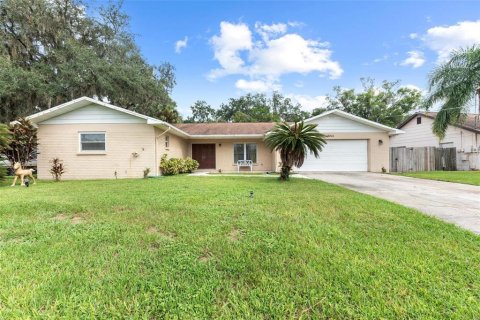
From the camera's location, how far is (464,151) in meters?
16.1

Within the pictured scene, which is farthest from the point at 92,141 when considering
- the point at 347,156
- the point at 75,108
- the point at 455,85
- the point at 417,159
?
the point at 417,159

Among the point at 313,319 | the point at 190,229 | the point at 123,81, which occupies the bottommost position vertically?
the point at 313,319

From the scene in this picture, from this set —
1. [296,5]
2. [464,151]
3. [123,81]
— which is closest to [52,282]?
[296,5]

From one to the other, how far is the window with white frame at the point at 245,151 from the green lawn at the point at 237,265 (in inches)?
457

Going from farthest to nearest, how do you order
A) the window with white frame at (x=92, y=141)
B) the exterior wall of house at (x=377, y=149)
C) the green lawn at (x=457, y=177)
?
the exterior wall of house at (x=377, y=149) → the window with white frame at (x=92, y=141) → the green lawn at (x=457, y=177)

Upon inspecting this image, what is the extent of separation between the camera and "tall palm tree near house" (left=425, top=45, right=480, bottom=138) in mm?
12359

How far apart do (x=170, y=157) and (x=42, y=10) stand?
43.8 feet

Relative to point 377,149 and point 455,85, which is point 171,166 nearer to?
point 377,149

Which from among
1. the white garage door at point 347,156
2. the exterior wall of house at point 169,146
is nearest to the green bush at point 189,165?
the exterior wall of house at point 169,146

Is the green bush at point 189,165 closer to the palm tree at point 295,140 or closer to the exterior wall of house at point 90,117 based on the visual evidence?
the exterior wall of house at point 90,117

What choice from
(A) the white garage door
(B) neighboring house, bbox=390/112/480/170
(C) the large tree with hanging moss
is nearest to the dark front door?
(C) the large tree with hanging moss

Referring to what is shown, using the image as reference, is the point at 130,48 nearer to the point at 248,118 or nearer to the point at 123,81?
the point at 123,81

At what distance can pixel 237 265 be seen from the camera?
8.56 ft

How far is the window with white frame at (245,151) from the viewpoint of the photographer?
16125 millimetres
